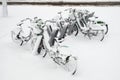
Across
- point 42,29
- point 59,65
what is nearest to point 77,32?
point 42,29

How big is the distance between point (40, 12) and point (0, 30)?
3.23 m

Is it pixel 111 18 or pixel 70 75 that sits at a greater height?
pixel 111 18

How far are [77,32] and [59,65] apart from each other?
244 cm

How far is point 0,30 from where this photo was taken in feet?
28.5

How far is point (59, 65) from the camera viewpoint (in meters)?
5.95

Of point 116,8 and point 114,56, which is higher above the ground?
point 116,8

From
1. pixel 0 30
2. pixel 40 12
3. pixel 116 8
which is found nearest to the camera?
pixel 0 30

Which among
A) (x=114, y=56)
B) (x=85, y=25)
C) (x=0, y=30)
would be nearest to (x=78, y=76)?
(x=114, y=56)

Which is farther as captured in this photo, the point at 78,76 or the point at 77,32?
the point at 77,32

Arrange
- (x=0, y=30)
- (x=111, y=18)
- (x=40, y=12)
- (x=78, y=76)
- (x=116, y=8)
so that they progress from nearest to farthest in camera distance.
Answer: (x=78, y=76)
(x=0, y=30)
(x=111, y=18)
(x=40, y=12)
(x=116, y=8)

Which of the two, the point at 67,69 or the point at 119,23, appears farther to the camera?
the point at 119,23

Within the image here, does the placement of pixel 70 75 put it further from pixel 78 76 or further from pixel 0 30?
pixel 0 30

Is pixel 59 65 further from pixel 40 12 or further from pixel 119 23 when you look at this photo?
pixel 40 12

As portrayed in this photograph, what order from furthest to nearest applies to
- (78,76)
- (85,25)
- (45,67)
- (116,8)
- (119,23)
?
1. (116,8)
2. (119,23)
3. (85,25)
4. (45,67)
5. (78,76)
